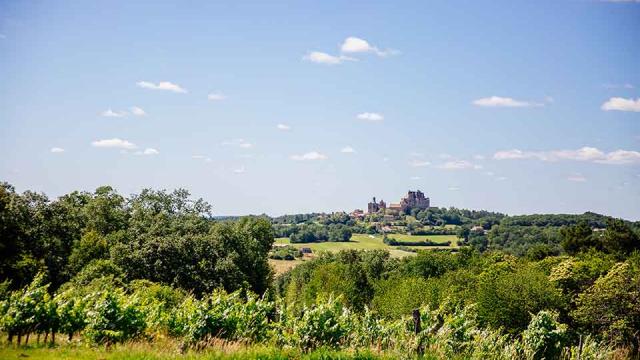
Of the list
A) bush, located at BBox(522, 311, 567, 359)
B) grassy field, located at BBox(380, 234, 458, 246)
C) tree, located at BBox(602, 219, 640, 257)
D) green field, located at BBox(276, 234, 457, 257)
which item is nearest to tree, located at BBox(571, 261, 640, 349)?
bush, located at BBox(522, 311, 567, 359)

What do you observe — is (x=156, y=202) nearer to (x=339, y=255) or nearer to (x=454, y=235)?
(x=339, y=255)

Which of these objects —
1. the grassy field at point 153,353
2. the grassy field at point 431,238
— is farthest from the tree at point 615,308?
the grassy field at point 431,238

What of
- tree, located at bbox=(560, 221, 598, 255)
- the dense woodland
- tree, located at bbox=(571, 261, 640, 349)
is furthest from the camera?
tree, located at bbox=(560, 221, 598, 255)

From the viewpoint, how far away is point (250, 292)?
29.0 meters

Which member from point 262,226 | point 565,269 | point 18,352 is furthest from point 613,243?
point 18,352

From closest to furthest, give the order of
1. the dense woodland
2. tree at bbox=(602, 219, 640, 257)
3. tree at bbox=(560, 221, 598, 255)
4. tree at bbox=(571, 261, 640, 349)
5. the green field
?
the dense woodland < tree at bbox=(571, 261, 640, 349) < tree at bbox=(602, 219, 640, 257) < tree at bbox=(560, 221, 598, 255) < the green field

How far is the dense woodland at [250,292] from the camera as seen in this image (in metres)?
15.5

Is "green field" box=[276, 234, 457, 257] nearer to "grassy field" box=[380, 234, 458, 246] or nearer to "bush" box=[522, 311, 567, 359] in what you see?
"grassy field" box=[380, 234, 458, 246]

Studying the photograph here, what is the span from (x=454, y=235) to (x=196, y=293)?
517 feet

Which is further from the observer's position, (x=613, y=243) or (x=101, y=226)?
(x=613, y=243)

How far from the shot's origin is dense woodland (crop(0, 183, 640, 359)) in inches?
612

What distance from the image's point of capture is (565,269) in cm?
4744

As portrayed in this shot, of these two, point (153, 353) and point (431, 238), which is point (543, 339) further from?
point (431, 238)

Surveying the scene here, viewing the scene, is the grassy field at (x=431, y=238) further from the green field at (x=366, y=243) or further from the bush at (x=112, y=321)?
the bush at (x=112, y=321)
